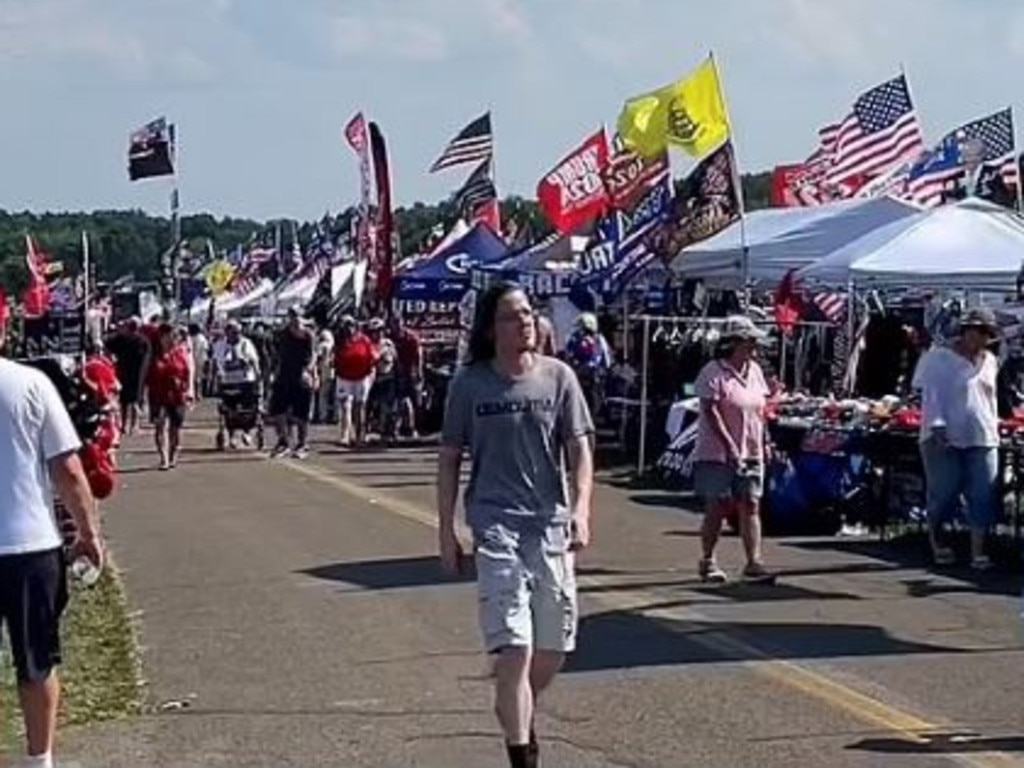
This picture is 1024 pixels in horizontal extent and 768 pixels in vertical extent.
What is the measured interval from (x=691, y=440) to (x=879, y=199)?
4.84 m

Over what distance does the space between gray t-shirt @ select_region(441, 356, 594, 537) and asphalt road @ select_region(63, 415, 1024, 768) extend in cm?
122

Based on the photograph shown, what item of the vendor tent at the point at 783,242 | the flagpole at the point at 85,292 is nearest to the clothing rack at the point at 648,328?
the vendor tent at the point at 783,242

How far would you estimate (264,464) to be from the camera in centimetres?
2827

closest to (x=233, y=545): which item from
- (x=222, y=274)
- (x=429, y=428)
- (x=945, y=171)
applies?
(x=945, y=171)

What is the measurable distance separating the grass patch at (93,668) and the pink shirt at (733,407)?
149 inches

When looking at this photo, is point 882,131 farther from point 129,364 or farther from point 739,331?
point 739,331

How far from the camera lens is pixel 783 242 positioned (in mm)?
25281

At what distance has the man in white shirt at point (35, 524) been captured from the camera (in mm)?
8195

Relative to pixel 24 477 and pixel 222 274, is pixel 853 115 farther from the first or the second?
pixel 222 274

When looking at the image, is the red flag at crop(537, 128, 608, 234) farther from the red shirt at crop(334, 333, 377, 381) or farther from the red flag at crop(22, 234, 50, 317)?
the red flag at crop(22, 234, 50, 317)

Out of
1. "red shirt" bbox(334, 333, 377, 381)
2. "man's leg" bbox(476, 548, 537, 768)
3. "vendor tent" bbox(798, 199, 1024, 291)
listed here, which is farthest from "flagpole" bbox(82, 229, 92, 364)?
"man's leg" bbox(476, 548, 537, 768)

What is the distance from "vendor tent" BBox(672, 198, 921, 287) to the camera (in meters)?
24.9

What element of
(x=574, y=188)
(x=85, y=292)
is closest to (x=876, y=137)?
(x=574, y=188)

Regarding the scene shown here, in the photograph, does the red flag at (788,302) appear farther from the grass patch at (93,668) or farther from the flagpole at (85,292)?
the grass patch at (93,668)
